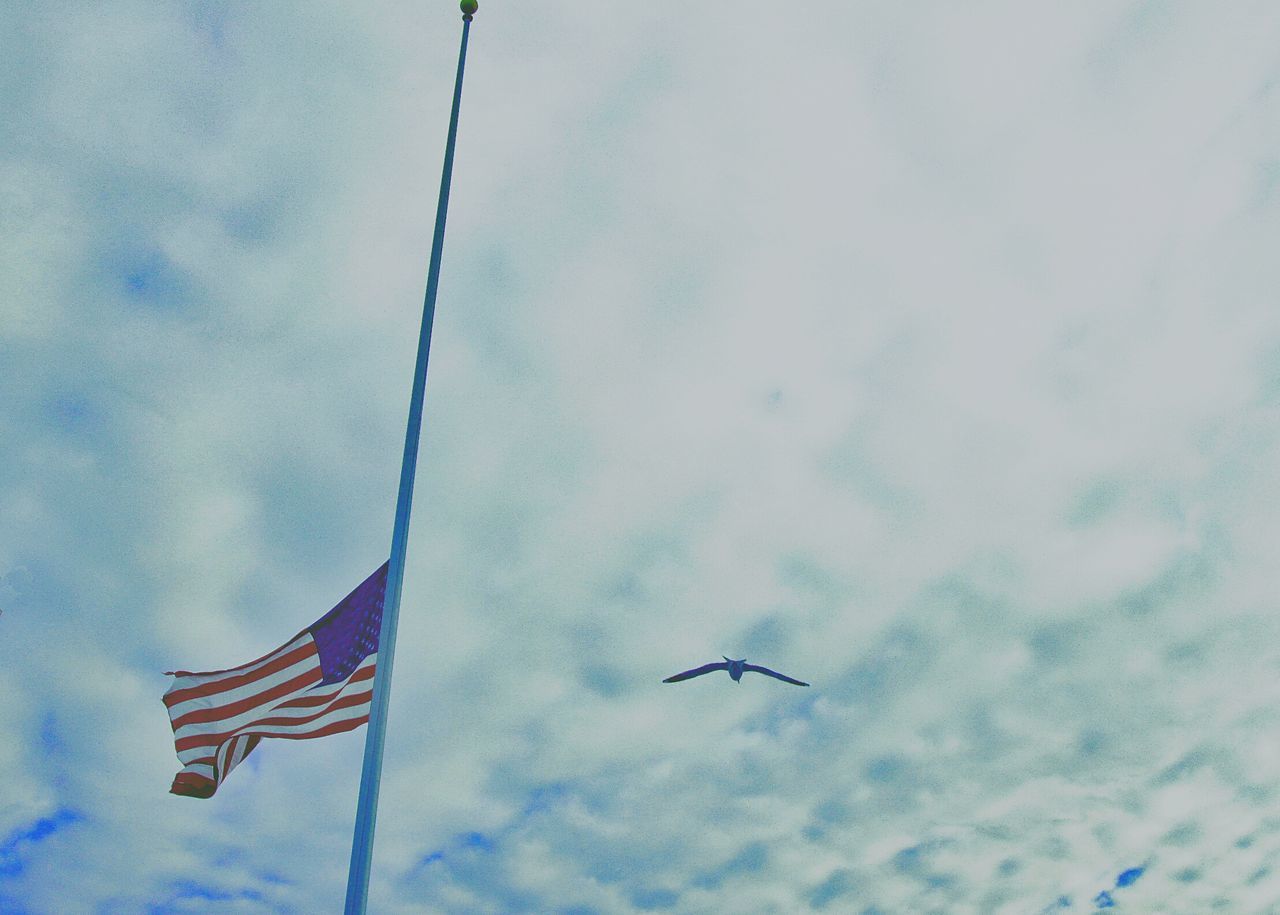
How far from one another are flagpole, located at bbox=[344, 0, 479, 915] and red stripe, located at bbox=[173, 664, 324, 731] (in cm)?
302

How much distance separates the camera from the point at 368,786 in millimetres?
12977

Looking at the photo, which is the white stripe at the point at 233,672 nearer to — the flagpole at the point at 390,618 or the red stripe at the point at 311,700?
the red stripe at the point at 311,700

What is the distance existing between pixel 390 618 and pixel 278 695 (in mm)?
4123

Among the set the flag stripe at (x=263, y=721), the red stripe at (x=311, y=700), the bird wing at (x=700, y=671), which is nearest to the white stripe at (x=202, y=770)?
the flag stripe at (x=263, y=721)

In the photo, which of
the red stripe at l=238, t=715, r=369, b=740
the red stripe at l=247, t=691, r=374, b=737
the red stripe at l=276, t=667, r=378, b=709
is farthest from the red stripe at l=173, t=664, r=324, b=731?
the red stripe at l=238, t=715, r=369, b=740

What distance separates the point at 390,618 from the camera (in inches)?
563

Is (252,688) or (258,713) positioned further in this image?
(252,688)

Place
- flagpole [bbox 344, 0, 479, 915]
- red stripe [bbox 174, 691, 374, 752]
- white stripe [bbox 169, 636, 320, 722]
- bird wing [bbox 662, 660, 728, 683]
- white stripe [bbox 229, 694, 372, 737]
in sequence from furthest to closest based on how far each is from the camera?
bird wing [bbox 662, 660, 728, 683], white stripe [bbox 169, 636, 320, 722], red stripe [bbox 174, 691, 374, 752], white stripe [bbox 229, 694, 372, 737], flagpole [bbox 344, 0, 479, 915]

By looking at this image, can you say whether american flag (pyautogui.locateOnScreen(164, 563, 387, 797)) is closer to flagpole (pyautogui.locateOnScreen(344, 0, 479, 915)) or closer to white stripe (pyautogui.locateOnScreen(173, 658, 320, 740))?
white stripe (pyautogui.locateOnScreen(173, 658, 320, 740))

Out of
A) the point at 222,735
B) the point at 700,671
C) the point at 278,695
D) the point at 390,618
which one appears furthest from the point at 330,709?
the point at 700,671

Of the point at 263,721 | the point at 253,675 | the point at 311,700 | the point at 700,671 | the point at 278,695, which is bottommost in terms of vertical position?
the point at 263,721

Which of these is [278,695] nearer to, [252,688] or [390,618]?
[252,688]

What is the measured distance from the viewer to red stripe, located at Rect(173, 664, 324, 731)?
16.9m

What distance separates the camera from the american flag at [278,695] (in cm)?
1677
